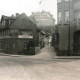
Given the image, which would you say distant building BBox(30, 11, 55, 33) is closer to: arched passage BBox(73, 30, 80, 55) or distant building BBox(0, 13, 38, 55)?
distant building BBox(0, 13, 38, 55)

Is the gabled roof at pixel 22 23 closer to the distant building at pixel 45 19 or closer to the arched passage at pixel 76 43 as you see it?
the arched passage at pixel 76 43

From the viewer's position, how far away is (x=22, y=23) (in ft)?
190

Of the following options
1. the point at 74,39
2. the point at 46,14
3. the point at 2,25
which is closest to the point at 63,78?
the point at 74,39

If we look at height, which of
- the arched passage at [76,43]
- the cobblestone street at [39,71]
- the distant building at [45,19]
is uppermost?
the distant building at [45,19]

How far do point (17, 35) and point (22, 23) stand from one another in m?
4.33

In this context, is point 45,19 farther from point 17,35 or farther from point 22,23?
point 17,35

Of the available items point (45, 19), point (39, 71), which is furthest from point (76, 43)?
point (45, 19)

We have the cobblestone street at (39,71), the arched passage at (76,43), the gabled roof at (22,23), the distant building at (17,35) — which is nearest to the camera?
the cobblestone street at (39,71)

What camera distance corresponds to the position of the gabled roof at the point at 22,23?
57287 millimetres

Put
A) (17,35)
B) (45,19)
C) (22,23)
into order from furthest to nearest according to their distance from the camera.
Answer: (45,19) → (22,23) → (17,35)

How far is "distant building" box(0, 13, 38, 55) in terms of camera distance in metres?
54.4

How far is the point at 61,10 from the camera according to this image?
4394 cm

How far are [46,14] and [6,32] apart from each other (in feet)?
197

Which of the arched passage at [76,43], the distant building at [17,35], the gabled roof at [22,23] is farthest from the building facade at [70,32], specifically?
the gabled roof at [22,23]
